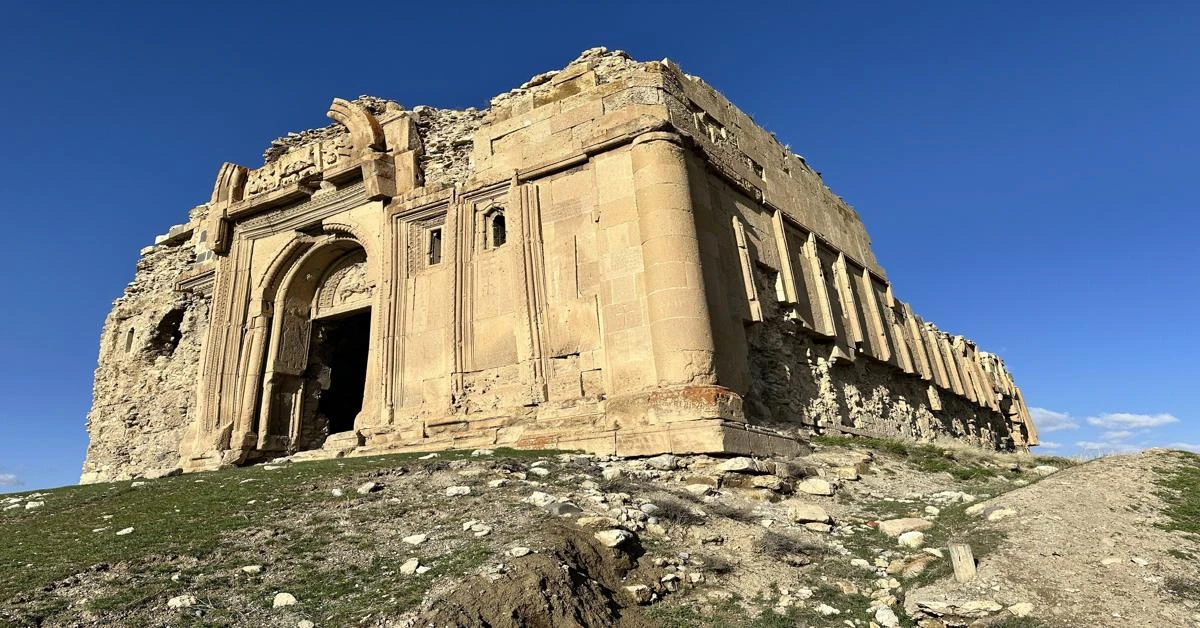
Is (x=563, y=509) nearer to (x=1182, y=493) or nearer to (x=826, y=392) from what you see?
(x=1182, y=493)

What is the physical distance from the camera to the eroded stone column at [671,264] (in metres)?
10.3

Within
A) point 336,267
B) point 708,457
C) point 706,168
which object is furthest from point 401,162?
point 708,457

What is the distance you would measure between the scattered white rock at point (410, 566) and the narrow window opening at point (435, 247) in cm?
936

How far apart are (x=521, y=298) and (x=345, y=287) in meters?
6.34

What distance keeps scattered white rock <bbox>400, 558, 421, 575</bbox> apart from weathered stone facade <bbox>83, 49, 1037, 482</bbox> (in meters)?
4.86

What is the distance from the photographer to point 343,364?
18094 millimetres

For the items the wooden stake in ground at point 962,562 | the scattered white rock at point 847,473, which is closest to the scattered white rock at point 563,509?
the wooden stake in ground at point 962,562

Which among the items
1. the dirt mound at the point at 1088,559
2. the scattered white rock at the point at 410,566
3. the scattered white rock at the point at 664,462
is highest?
the scattered white rock at the point at 664,462

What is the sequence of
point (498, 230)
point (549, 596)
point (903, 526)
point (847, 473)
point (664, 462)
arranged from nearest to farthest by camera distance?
point (549, 596), point (903, 526), point (664, 462), point (847, 473), point (498, 230)

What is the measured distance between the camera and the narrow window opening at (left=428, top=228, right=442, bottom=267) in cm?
1428

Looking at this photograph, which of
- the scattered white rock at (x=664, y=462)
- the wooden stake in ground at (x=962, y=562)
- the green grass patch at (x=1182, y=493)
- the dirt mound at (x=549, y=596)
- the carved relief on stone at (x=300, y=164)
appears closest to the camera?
the dirt mound at (x=549, y=596)

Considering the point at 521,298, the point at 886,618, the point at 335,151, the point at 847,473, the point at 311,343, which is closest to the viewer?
the point at 886,618

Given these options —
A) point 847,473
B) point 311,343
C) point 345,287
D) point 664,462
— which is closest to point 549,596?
point 664,462

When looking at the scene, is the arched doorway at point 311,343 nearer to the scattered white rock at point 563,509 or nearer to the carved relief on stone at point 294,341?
the carved relief on stone at point 294,341
